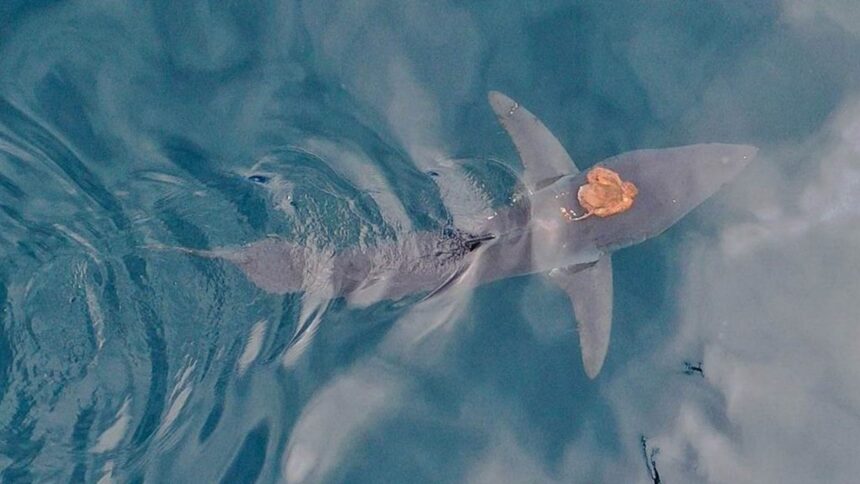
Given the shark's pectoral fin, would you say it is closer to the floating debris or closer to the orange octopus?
the orange octopus

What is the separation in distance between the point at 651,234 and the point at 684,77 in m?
1.80

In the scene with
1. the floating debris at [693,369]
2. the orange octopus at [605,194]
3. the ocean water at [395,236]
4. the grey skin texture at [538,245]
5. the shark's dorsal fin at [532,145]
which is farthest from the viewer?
the shark's dorsal fin at [532,145]

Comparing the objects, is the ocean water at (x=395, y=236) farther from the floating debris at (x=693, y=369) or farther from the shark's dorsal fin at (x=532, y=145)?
the shark's dorsal fin at (x=532, y=145)

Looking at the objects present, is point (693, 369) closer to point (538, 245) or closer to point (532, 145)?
point (538, 245)

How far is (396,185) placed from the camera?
25.8ft

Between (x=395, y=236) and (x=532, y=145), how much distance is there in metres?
1.85

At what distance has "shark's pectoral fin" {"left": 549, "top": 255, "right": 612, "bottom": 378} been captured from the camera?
307 inches

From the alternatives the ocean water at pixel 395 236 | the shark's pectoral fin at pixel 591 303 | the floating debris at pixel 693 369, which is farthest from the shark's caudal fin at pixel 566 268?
the floating debris at pixel 693 369

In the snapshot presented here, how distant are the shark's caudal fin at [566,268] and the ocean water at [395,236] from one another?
14 cm

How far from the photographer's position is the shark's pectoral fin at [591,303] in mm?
7789

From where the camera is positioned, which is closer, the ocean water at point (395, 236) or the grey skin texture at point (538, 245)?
the ocean water at point (395, 236)

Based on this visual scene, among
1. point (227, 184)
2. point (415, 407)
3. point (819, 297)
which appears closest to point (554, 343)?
point (415, 407)

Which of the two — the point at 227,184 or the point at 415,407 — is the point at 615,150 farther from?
the point at 227,184

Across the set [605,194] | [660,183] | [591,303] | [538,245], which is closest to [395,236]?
[538,245]
